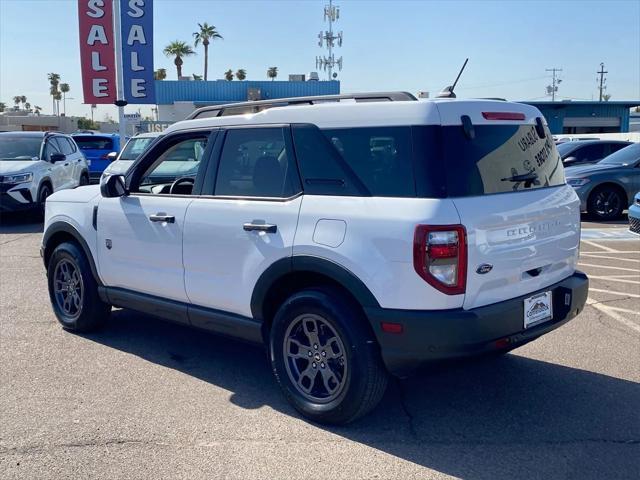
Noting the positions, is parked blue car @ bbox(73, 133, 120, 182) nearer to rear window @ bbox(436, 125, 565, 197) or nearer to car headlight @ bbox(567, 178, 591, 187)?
car headlight @ bbox(567, 178, 591, 187)

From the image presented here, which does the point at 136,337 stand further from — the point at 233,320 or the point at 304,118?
the point at 304,118

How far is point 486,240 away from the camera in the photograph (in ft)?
11.4

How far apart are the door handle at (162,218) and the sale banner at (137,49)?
11589 millimetres

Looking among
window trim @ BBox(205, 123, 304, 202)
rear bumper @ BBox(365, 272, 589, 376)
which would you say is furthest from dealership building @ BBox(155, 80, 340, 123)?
rear bumper @ BBox(365, 272, 589, 376)

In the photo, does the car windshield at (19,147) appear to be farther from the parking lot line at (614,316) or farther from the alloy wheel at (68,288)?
the parking lot line at (614,316)

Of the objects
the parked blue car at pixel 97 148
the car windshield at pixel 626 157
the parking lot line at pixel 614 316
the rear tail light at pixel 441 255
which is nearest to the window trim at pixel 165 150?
Answer: the rear tail light at pixel 441 255

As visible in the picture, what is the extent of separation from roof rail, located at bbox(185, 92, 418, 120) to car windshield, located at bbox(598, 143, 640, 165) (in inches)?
404

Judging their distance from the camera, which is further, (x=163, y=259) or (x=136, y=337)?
(x=136, y=337)

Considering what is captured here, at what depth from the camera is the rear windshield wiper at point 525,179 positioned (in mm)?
3812

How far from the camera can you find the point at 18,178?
1236 centimetres

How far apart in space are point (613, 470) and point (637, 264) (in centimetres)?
613

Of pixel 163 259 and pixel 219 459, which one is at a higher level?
pixel 163 259

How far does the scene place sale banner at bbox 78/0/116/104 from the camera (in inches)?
594

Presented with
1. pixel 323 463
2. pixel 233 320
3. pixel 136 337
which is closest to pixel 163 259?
pixel 233 320
